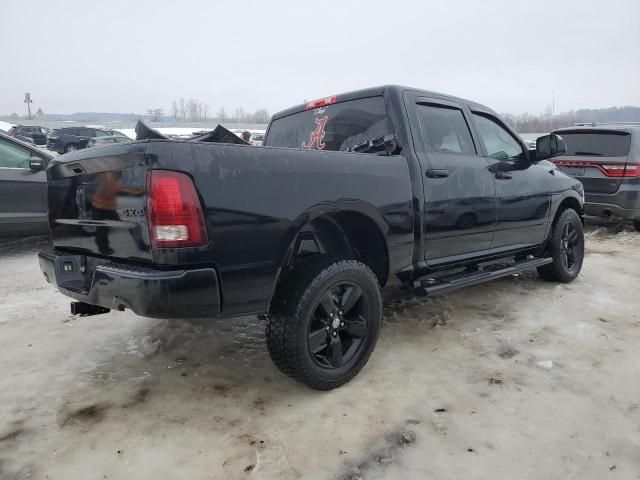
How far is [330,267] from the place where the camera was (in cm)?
261

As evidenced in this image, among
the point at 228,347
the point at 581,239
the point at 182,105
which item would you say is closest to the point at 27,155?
the point at 228,347

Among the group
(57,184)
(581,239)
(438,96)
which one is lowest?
(581,239)

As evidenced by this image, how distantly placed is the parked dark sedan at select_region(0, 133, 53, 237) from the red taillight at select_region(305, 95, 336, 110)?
3788mm

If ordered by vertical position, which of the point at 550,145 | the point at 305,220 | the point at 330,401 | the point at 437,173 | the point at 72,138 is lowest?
the point at 330,401

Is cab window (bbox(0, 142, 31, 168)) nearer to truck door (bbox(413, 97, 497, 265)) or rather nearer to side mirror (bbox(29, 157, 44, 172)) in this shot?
side mirror (bbox(29, 157, 44, 172))

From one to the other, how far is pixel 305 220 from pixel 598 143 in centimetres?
672

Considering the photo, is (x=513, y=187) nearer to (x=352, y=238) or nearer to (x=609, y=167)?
(x=352, y=238)

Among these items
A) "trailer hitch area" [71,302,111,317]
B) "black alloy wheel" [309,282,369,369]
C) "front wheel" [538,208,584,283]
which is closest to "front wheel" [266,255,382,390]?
"black alloy wheel" [309,282,369,369]

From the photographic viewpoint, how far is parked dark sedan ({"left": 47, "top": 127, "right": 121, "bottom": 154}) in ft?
85.8

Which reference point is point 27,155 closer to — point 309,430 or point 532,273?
point 309,430

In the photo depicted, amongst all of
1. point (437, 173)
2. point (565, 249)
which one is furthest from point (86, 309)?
point (565, 249)

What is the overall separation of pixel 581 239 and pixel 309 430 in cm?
392

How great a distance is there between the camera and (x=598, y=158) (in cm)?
727

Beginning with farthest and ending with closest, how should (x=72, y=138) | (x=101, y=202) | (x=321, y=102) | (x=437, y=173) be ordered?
(x=72, y=138) < (x=321, y=102) < (x=437, y=173) < (x=101, y=202)
